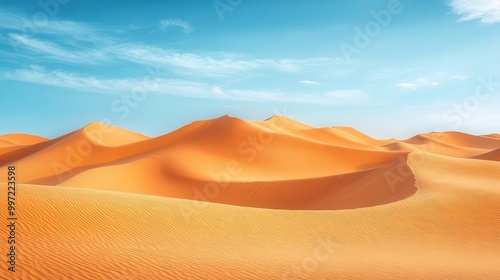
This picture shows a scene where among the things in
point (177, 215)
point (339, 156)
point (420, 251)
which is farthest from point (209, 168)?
point (420, 251)

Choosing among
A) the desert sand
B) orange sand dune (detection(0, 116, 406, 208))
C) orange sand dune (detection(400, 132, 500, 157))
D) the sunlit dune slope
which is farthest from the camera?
orange sand dune (detection(400, 132, 500, 157))

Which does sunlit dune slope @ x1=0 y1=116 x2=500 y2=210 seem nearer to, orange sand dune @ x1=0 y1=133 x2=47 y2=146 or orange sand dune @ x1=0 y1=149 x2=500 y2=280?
orange sand dune @ x1=0 y1=149 x2=500 y2=280

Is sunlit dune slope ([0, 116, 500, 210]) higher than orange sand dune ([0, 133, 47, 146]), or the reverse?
orange sand dune ([0, 133, 47, 146])

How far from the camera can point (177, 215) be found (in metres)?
14.9

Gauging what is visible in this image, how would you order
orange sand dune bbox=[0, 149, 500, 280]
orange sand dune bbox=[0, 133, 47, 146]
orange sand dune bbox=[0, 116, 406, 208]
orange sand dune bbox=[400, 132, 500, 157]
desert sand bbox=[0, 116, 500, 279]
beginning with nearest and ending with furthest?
1. orange sand dune bbox=[0, 149, 500, 280]
2. desert sand bbox=[0, 116, 500, 279]
3. orange sand dune bbox=[0, 116, 406, 208]
4. orange sand dune bbox=[400, 132, 500, 157]
5. orange sand dune bbox=[0, 133, 47, 146]

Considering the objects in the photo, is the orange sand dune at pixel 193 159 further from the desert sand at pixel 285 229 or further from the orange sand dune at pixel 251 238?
the orange sand dune at pixel 251 238

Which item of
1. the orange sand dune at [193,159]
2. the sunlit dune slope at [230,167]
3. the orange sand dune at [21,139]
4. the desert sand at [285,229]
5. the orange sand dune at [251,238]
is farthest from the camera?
the orange sand dune at [21,139]

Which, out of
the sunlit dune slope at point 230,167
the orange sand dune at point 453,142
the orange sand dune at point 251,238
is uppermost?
the orange sand dune at point 453,142

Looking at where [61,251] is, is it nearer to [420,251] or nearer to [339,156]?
[420,251]

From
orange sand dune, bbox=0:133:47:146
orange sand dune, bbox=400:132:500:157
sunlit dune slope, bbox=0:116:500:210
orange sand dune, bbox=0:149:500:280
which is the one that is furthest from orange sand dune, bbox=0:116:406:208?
orange sand dune, bbox=400:132:500:157

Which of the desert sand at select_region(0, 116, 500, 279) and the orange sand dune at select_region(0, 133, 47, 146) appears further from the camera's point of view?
the orange sand dune at select_region(0, 133, 47, 146)

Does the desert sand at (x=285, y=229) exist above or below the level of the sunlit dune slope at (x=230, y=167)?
below

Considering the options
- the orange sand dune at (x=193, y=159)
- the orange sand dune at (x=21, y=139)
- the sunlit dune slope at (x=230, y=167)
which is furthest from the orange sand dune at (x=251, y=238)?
the orange sand dune at (x=21, y=139)

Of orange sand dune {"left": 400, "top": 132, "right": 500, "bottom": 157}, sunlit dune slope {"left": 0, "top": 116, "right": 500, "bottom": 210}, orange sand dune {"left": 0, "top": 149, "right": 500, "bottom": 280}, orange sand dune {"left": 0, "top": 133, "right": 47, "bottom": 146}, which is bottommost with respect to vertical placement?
orange sand dune {"left": 0, "top": 149, "right": 500, "bottom": 280}
